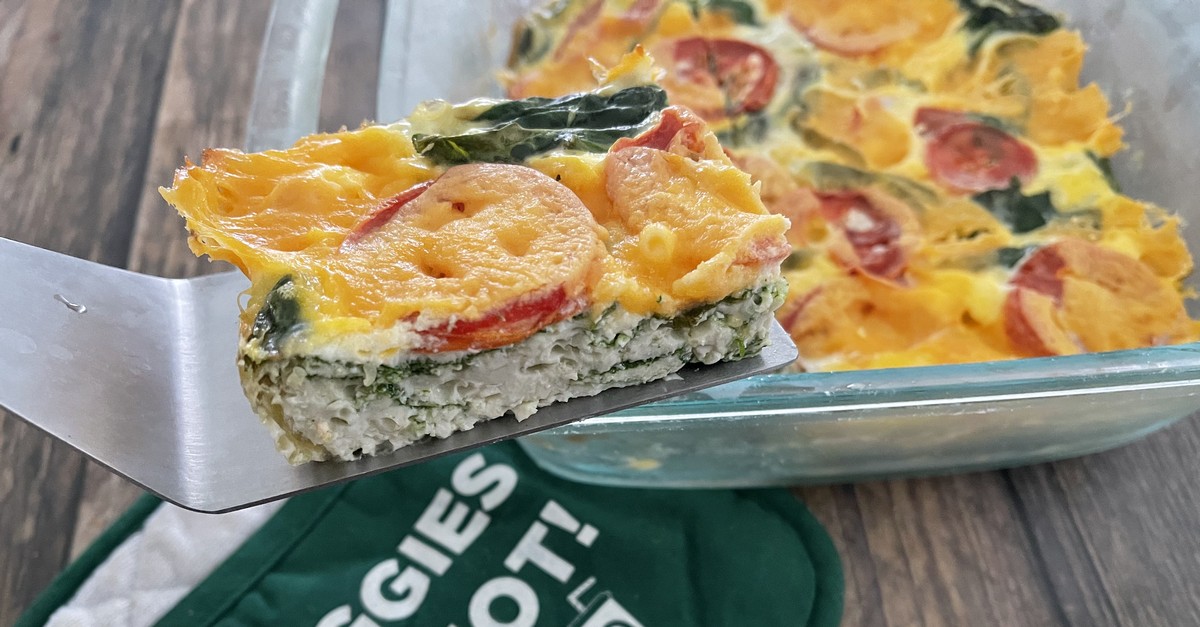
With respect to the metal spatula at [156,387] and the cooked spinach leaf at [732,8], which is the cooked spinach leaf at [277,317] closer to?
the metal spatula at [156,387]

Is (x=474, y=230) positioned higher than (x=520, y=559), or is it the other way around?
(x=474, y=230)

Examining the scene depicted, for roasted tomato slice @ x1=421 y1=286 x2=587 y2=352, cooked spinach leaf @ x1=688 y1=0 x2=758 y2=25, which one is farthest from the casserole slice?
cooked spinach leaf @ x1=688 y1=0 x2=758 y2=25

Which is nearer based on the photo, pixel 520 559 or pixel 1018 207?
pixel 520 559

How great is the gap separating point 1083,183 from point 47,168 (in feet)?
5.62

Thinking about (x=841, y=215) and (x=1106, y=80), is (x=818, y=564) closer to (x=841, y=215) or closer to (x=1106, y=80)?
(x=841, y=215)

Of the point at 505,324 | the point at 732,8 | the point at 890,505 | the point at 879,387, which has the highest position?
the point at 505,324

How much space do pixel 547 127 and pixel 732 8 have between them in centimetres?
86

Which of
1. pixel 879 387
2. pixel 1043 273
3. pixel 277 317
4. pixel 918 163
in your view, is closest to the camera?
pixel 277 317

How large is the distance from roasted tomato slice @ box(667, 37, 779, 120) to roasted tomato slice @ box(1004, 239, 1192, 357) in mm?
500

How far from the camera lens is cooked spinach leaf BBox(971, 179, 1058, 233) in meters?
1.24

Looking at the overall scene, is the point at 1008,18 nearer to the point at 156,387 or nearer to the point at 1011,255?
the point at 1011,255

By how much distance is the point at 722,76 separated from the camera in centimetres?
145

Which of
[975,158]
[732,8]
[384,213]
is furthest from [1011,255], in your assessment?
[384,213]

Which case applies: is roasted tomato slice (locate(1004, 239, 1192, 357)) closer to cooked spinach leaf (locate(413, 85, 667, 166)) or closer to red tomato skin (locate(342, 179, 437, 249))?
cooked spinach leaf (locate(413, 85, 667, 166))
